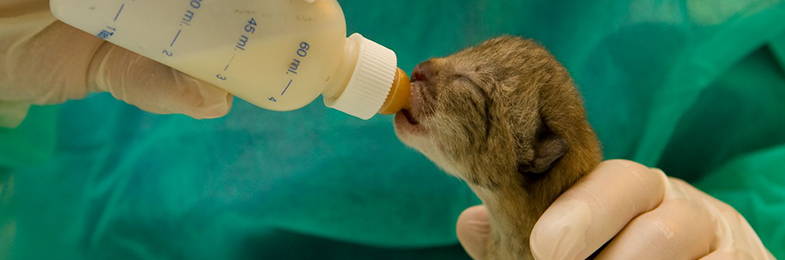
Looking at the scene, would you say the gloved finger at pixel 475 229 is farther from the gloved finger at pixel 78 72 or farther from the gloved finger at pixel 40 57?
the gloved finger at pixel 40 57

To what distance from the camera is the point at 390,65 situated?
43.2 inches

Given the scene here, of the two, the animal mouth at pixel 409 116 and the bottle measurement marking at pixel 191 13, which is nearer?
the bottle measurement marking at pixel 191 13

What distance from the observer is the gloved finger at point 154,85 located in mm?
1157

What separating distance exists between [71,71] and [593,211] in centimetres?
119

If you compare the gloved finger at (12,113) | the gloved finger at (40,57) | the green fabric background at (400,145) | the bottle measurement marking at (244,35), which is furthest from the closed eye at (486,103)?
the gloved finger at (12,113)

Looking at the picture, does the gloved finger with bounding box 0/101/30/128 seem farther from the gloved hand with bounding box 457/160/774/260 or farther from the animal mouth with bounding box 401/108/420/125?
the gloved hand with bounding box 457/160/774/260

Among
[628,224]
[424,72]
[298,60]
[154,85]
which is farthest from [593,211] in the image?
[154,85]

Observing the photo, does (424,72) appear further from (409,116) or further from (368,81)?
(368,81)

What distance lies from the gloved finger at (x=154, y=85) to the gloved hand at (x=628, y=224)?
2.41 feet

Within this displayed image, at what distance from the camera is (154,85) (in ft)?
3.89

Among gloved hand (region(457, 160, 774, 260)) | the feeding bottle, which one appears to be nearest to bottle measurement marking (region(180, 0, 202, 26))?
the feeding bottle

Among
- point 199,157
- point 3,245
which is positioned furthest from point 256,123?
point 3,245

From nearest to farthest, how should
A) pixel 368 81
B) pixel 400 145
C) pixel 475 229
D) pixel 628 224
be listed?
pixel 368 81, pixel 628 224, pixel 475 229, pixel 400 145

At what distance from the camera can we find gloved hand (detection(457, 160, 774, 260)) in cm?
118
